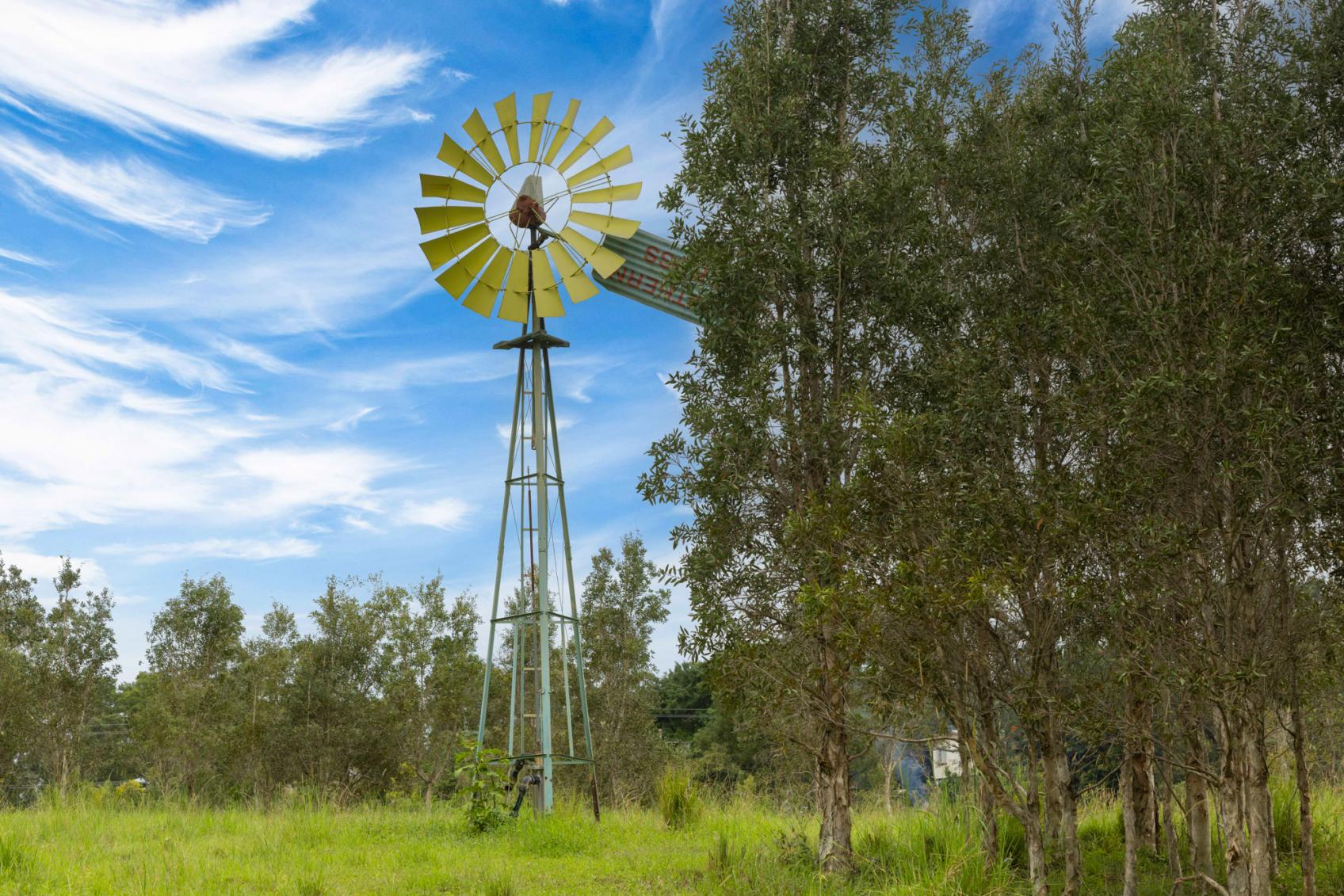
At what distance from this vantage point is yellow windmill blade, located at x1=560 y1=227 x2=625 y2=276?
19.7 metres

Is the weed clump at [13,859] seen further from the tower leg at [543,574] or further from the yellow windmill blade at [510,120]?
the yellow windmill blade at [510,120]

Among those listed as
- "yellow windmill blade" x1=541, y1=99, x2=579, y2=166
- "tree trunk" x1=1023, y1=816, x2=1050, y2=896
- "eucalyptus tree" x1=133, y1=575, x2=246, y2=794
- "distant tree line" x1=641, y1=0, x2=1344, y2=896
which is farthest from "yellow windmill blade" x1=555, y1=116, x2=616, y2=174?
"eucalyptus tree" x1=133, y1=575, x2=246, y2=794

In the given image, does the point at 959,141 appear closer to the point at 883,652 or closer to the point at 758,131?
the point at 758,131

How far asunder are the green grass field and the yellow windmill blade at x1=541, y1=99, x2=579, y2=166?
1236 centimetres

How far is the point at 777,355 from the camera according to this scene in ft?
40.6

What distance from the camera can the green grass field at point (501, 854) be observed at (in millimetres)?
10844

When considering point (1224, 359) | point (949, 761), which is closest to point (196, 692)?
point (949, 761)

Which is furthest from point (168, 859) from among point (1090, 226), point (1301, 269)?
point (1301, 269)

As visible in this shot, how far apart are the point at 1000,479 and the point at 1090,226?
8.35 ft

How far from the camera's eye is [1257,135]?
9.16 m

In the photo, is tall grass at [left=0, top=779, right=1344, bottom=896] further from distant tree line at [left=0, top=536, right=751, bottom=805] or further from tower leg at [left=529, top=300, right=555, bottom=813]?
distant tree line at [left=0, top=536, right=751, bottom=805]

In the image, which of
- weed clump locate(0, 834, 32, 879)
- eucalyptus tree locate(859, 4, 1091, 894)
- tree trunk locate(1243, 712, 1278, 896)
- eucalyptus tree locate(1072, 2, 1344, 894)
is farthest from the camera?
weed clump locate(0, 834, 32, 879)

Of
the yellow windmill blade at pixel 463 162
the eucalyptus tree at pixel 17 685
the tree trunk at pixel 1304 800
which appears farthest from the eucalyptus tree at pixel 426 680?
the tree trunk at pixel 1304 800

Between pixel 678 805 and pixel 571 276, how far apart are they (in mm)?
10082
